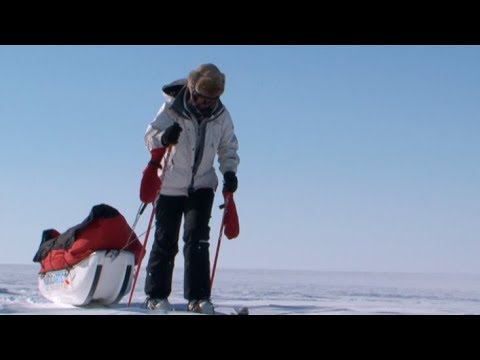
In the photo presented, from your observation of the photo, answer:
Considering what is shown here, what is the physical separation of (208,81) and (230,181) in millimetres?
684

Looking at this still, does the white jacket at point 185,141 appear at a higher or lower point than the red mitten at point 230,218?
higher

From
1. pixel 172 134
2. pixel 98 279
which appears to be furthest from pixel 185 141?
pixel 98 279

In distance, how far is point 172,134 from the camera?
3.79 metres

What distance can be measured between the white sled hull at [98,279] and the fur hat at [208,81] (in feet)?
3.84

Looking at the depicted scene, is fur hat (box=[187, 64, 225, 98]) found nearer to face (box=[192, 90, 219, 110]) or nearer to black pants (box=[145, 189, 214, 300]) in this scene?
face (box=[192, 90, 219, 110])

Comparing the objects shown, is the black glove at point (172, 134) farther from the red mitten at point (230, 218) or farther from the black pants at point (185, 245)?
the red mitten at point (230, 218)

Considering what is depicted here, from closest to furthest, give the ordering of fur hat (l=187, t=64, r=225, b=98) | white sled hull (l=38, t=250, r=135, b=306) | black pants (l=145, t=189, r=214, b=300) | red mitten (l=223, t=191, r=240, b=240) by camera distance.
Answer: fur hat (l=187, t=64, r=225, b=98) → black pants (l=145, t=189, r=214, b=300) → white sled hull (l=38, t=250, r=135, b=306) → red mitten (l=223, t=191, r=240, b=240)

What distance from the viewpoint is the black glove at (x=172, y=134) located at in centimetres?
379

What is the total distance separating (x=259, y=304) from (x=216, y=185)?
1.30m

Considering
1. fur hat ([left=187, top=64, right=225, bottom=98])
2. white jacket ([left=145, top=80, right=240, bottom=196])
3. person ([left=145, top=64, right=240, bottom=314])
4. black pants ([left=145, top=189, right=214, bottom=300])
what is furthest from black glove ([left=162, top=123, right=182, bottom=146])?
black pants ([left=145, top=189, right=214, bottom=300])

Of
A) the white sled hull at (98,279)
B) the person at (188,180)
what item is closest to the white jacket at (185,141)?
the person at (188,180)

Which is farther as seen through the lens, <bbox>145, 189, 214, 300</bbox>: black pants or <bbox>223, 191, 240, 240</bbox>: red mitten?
<bbox>223, 191, 240, 240</bbox>: red mitten

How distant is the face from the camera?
151 inches

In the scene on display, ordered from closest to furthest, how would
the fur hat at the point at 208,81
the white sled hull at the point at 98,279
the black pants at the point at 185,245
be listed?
1. the fur hat at the point at 208,81
2. the black pants at the point at 185,245
3. the white sled hull at the point at 98,279
